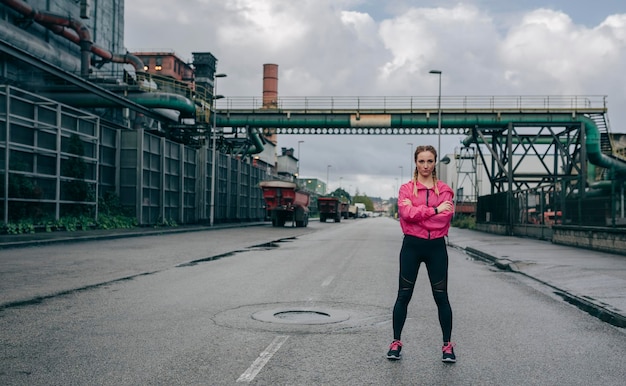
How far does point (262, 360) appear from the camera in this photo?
17.1 feet

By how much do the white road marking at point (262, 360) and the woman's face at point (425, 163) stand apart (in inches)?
84.5

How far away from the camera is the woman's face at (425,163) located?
17.3 feet

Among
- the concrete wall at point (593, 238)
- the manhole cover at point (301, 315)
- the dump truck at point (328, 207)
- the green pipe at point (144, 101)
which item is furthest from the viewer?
the dump truck at point (328, 207)

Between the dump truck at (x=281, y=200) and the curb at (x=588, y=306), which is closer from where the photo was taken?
the curb at (x=588, y=306)

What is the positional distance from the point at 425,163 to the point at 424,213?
0.49 metres

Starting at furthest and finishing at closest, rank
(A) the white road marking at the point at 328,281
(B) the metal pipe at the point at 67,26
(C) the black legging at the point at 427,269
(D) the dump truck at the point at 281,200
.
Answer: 1. (D) the dump truck at the point at 281,200
2. (B) the metal pipe at the point at 67,26
3. (A) the white road marking at the point at 328,281
4. (C) the black legging at the point at 427,269

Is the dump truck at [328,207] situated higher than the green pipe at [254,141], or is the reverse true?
the green pipe at [254,141]

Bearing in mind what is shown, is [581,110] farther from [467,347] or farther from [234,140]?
[467,347]

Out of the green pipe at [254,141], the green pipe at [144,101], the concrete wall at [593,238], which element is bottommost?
the concrete wall at [593,238]

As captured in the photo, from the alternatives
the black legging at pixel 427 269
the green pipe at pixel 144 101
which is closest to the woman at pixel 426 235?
the black legging at pixel 427 269

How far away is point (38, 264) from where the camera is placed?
13.3 meters

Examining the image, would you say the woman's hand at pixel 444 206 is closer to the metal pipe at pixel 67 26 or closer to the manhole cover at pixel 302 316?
the manhole cover at pixel 302 316

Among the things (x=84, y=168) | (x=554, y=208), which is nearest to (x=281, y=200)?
(x=84, y=168)

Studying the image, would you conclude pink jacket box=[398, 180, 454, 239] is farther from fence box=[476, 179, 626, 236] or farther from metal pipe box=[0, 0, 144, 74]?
metal pipe box=[0, 0, 144, 74]
